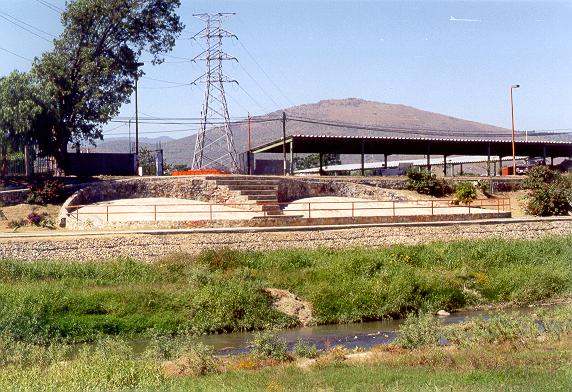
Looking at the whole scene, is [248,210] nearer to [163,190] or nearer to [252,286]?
[163,190]

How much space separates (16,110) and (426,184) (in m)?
23.0

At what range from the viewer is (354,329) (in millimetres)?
24531

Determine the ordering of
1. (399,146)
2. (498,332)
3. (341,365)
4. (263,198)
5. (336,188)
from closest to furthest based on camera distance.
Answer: (341,365) → (498,332) → (263,198) → (336,188) → (399,146)

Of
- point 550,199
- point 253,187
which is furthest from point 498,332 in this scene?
point 550,199

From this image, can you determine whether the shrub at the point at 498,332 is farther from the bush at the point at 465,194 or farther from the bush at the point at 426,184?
the bush at the point at 426,184

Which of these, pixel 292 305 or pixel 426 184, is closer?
pixel 292 305

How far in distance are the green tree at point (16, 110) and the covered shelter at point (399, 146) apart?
15603 millimetres

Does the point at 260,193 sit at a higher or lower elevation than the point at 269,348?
higher

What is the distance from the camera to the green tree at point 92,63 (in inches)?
1750

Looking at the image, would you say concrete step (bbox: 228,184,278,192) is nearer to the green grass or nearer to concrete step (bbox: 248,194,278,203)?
concrete step (bbox: 248,194,278,203)

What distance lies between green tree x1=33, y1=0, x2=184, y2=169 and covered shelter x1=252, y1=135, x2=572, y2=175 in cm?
1030

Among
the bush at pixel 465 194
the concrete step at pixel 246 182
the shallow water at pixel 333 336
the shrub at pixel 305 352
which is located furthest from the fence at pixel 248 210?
the shrub at pixel 305 352

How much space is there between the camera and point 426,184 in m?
49.5

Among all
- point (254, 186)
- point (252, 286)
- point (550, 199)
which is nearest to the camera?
point (252, 286)
